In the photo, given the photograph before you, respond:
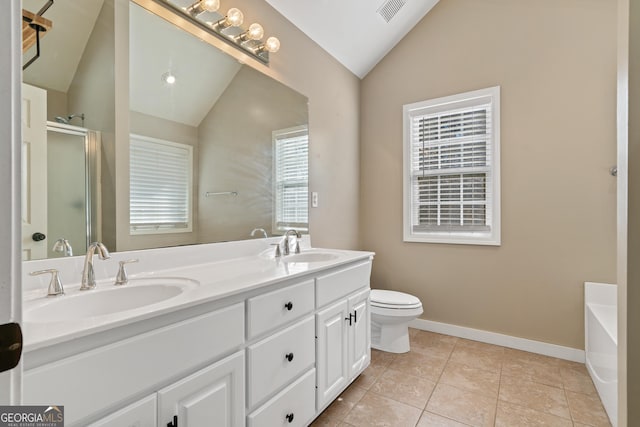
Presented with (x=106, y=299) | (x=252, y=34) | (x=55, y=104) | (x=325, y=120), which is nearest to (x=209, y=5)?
(x=252, y=34)

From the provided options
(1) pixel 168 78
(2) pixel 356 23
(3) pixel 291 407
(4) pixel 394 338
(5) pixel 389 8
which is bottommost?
(4) pixel 394 338

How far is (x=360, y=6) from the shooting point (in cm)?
235

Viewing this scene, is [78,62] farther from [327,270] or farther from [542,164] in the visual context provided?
[542,164]

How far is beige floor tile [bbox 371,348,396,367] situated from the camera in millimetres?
2225

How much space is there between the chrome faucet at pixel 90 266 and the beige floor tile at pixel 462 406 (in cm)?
177

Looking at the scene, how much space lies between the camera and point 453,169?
107 inches

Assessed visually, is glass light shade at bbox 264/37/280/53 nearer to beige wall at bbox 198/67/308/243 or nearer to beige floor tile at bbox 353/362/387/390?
beige wall at bbox 198/67/308/243

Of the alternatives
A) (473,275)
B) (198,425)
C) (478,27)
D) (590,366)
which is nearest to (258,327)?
(198,425)

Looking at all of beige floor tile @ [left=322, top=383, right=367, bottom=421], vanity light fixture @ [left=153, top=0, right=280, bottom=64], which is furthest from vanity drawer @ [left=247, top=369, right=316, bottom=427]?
vanity light fixture @ [left=153, top=0, right=280, bottom=64]

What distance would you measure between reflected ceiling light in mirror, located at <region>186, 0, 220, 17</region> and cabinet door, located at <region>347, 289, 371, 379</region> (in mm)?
1742

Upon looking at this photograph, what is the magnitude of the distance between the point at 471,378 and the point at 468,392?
181 mm

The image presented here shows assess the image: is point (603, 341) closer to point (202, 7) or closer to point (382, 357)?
point (382, 357)

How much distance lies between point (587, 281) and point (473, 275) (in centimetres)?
74

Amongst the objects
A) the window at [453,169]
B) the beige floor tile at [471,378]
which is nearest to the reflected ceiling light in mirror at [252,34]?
the window at [453,169]
